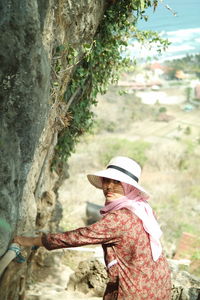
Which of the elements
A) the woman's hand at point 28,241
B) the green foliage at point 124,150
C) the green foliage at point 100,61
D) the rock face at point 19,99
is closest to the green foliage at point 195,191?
the green foliage at point 124,150

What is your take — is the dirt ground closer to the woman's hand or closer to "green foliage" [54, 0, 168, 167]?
"green foliage" [54, 0, 168, 167]

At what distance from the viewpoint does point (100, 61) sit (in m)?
6.09

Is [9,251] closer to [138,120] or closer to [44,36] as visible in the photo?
[44,36]

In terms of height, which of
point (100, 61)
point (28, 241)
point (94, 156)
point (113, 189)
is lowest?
point (94, 156)

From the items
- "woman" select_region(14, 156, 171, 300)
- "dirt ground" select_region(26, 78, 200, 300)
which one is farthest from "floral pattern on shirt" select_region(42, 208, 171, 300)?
"dirt ground" select_region(26, 78, 200, 300)

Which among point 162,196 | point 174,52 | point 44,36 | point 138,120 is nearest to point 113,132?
point 138,120

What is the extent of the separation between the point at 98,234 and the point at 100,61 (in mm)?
3804

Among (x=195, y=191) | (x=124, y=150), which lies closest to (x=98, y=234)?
(x=195, y=191)

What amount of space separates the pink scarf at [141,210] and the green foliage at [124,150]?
25632 mm

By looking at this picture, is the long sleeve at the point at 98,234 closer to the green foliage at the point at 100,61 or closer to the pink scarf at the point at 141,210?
the pink scarf at the point at 141,210

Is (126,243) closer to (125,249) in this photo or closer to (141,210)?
(125,249)

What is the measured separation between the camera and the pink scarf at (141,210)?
2.85 metres

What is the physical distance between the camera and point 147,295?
111 inches

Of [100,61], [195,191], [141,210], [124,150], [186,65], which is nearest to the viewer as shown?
[141,210]
